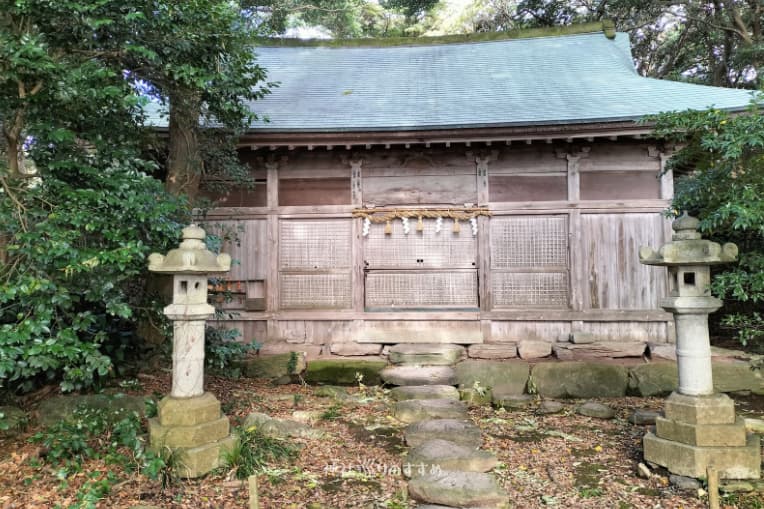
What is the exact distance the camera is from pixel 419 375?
667 centimetres

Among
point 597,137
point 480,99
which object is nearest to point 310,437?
point 597,137

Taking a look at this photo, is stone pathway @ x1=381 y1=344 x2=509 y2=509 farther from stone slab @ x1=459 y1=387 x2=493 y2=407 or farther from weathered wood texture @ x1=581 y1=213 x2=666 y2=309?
weathered wood texture @ x1=581 y1=213 x2=666 y2=309

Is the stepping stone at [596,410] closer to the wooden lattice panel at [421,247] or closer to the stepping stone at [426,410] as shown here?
the stepping stone at [426,410]

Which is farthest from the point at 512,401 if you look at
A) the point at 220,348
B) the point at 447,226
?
the point at 220,348

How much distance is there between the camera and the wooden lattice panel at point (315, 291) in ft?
24.9

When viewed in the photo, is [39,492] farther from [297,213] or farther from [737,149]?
[737,149]

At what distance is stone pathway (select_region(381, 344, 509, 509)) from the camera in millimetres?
3529

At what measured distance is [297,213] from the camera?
300 inches

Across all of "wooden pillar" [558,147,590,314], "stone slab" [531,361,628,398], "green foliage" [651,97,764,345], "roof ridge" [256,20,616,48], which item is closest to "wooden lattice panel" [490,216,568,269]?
"wooden pillar" [558,147,590,314]

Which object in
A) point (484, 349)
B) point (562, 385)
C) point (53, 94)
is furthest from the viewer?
point (484, 349)

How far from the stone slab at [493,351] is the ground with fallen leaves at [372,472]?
131cm

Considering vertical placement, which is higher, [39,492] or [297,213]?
[297,213]

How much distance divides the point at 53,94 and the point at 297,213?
4.17 m

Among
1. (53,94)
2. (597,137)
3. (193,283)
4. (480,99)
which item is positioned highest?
(480,99)
